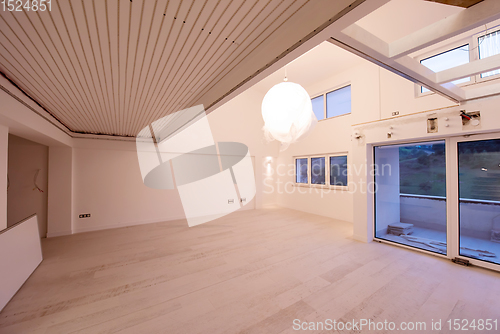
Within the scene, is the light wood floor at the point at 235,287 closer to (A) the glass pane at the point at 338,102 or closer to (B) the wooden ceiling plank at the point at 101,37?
(B) the wooden ceiling plank at the point at 101,37

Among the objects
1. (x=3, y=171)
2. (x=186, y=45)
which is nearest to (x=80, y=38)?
(x=186, y=45)

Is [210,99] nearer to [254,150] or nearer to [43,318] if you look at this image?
[43,318]

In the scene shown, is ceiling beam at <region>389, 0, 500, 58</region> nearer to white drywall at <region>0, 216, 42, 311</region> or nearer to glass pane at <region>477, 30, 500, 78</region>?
glass pane at <region>477, 30, 500, 78</region>

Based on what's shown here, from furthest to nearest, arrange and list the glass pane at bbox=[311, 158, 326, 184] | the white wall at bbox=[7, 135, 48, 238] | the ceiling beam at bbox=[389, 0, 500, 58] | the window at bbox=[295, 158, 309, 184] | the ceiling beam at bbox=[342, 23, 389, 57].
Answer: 1. the window at bbox=[295, 158, 309, 184]
2. the glass pane at bbox=[311, 158, 326, 184]
3. the white wall at bbox=[7, 135, 48, 238]
4. the ceiling beam at bbox=[342, 23, 389, 57]
5. the ceiling beam at bbox=[389, 0, 500, 58]

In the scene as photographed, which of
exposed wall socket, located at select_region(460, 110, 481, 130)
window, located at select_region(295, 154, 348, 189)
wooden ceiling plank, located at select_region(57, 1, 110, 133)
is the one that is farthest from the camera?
window, located at select_region(295, 154, 348, 189)

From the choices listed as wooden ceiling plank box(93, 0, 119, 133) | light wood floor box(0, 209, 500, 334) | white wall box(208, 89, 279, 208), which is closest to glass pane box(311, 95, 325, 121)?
white wall box(208, 89, 279, 208)

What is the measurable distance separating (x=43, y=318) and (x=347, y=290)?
3358 millimetres

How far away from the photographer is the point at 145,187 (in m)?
5.91

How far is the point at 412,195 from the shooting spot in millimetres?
4043

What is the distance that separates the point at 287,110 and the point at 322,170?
147 inches

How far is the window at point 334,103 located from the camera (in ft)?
19.7

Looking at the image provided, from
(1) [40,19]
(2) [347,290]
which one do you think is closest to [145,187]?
(1) [40,19]

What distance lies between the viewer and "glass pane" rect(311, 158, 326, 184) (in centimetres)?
665

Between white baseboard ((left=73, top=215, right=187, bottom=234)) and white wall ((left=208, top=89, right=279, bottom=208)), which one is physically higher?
white wall ((left=208, top=89, right=279, bottom=208))
